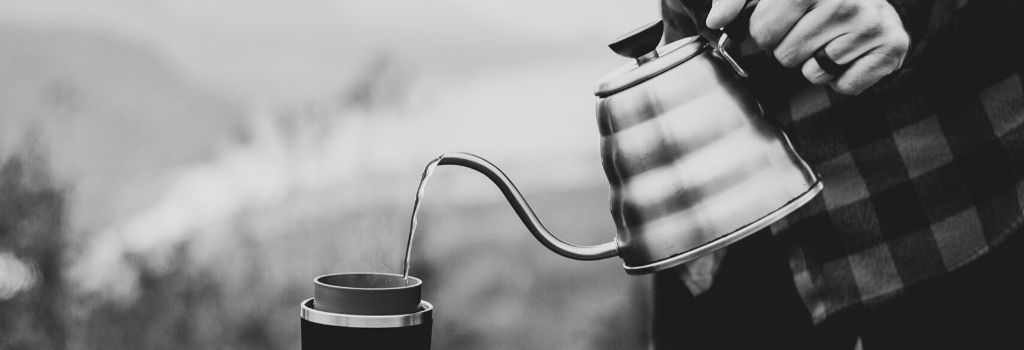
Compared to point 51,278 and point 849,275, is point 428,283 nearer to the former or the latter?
point 51,278

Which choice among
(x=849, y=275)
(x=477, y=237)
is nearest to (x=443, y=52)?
(x=477, y=237)

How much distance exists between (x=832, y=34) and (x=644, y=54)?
0.17 m

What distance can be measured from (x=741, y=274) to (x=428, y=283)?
1.29 meters

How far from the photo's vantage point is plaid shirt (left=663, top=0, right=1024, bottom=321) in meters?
1.16

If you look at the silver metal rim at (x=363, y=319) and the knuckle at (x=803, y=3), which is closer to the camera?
the silver metal rim at (x=363, y=319)

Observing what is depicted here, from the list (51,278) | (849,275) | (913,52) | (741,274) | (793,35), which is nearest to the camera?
(793,35)

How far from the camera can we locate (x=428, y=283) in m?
2.56

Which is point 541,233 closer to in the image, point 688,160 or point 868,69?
point 688,160

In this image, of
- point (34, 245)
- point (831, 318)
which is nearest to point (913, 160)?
point (831, 318)

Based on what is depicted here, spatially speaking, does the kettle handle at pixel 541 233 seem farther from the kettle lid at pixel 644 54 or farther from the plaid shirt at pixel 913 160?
the plaid shirt at pixel 913 160

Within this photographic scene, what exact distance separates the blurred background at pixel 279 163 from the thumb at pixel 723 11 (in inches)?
65.9

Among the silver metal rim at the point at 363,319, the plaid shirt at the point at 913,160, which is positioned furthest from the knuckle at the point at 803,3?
the silver metal rim at the point at 363,319

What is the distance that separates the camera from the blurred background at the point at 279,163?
2287mm

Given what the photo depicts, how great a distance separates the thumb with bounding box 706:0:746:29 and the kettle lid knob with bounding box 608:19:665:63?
53mm
